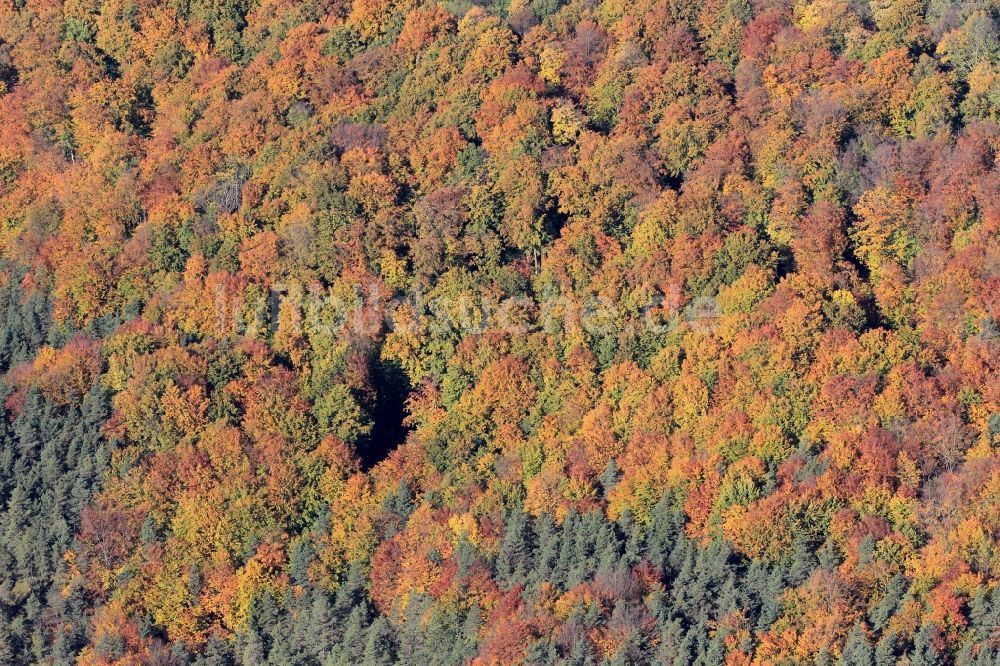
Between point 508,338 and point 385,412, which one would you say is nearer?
point 385,412

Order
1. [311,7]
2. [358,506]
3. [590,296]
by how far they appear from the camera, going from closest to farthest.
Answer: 1. [358,506]
2. [590,296]
3. [311,7]

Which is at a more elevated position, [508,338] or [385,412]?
[385,412]

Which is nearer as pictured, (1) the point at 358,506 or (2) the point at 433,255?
(1) the point at 358,506

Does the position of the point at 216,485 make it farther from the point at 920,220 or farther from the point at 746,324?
the point at 920,220

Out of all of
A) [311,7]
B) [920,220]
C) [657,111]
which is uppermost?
[311,7]

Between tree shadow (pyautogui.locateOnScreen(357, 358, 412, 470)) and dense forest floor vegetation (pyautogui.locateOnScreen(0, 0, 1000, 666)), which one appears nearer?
dense forest floor vegetation (pyautogui.locateOnScreen(0, 0, 1000, 666))

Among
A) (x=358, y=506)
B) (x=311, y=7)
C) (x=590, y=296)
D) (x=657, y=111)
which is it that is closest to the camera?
(x=358, y=506)

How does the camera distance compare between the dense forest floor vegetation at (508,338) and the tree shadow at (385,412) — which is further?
the tree shadow at (385,412)

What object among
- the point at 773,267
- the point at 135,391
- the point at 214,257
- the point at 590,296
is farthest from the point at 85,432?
the point at 773,267
